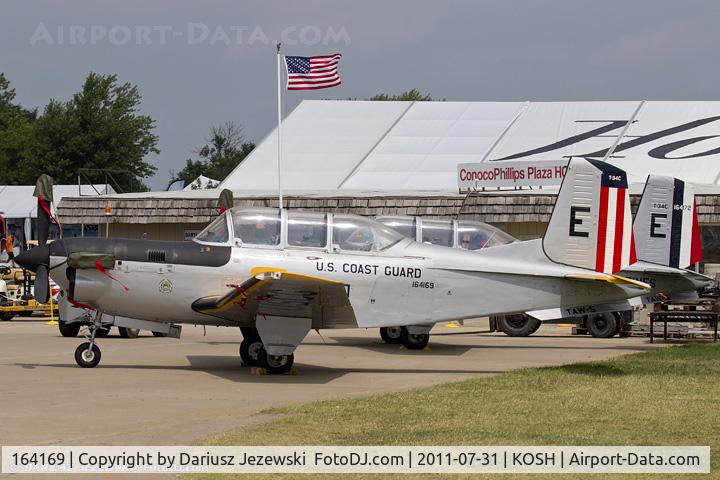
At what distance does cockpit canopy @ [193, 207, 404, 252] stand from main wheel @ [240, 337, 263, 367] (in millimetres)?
1554

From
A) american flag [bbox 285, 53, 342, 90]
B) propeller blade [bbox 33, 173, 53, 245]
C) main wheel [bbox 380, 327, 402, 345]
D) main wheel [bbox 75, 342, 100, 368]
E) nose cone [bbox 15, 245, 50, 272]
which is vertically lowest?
main wheel [bbox 380, 327, 402, 345]

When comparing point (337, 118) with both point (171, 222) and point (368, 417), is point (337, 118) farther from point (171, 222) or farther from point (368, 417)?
point (368, 417)

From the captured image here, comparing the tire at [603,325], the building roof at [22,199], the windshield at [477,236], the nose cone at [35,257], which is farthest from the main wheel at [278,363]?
the building roof at [22,199]

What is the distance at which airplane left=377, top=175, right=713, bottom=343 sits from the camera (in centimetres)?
1952

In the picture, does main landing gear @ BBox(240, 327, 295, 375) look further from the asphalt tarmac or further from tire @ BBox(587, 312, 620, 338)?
tire @ BBox(587, 312, 620, 338)

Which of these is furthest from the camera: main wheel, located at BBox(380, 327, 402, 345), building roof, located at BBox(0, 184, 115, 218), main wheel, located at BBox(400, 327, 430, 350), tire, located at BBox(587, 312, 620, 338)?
building roof, located at BBox(0, 184, 115, 218)

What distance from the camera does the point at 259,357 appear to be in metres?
14.9

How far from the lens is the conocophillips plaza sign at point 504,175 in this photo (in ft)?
97.2

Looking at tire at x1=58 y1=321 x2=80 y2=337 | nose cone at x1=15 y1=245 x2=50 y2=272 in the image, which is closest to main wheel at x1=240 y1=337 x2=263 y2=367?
nose cone at x1=15 y1=245 x2=50 y2=272

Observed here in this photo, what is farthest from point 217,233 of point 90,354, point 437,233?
point 437,233

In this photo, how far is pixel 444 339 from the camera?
21.8 meters

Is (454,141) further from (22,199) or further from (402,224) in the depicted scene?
(22,199)

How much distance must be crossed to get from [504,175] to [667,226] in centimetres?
1012

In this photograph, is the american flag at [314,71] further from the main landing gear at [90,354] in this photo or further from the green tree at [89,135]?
the green tree at [89,135]
